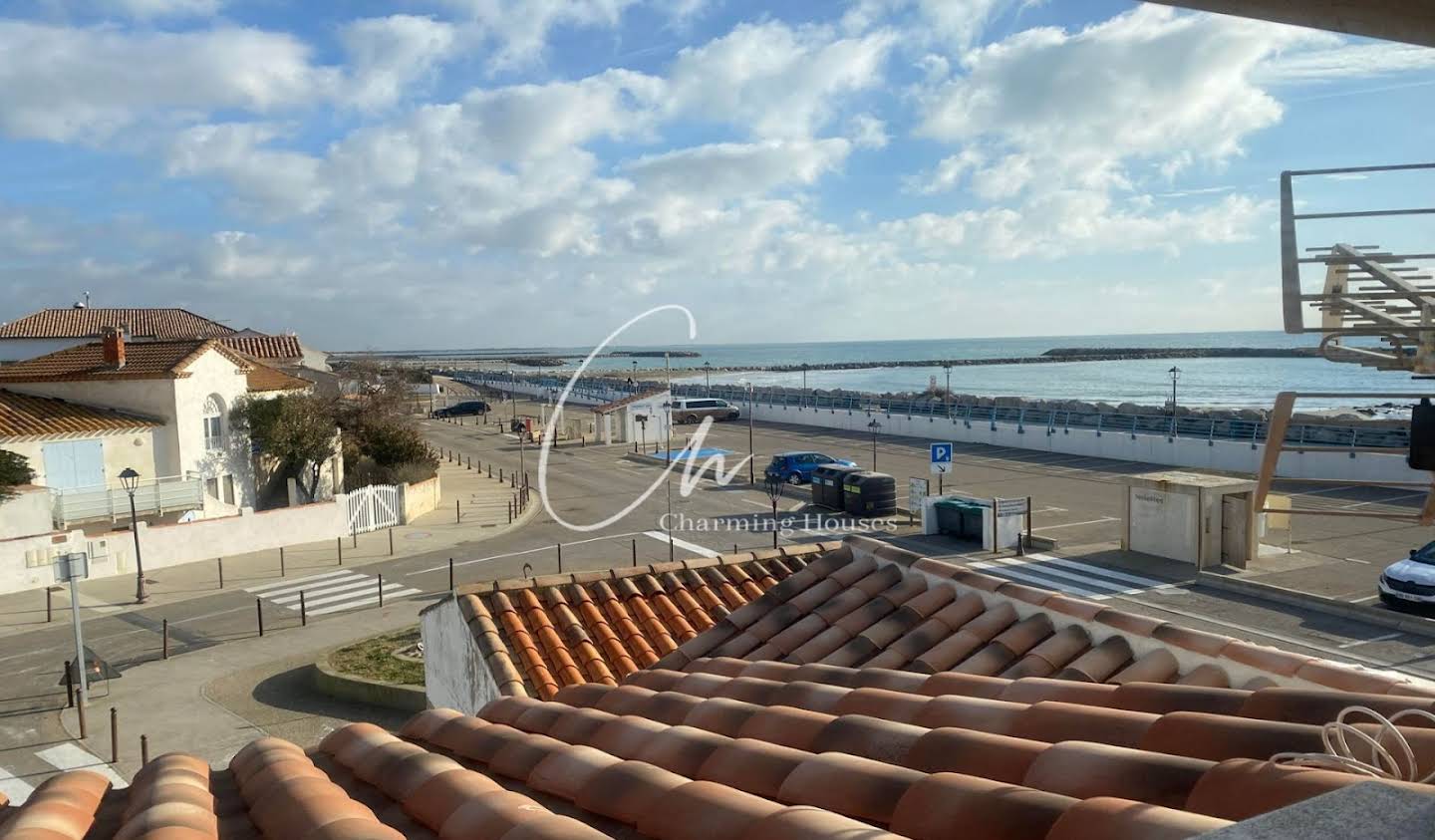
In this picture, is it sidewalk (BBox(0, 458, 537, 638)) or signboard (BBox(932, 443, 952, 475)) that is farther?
signboard (BBox(932, 443, 952, 475))

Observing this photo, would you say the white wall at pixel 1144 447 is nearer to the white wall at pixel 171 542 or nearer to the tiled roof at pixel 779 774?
the tiled roof at pixel 779 774

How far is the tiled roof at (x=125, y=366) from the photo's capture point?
1018 inches

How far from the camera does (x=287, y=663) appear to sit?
52.0 ft

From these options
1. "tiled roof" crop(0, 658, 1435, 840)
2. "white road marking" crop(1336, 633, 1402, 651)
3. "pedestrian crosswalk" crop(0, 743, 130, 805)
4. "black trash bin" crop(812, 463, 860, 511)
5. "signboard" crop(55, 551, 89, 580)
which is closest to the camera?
"tiled roof" crop(0, 658, 1435, 840)

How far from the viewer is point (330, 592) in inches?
803

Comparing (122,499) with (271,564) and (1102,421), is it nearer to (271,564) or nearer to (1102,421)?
(271,564)

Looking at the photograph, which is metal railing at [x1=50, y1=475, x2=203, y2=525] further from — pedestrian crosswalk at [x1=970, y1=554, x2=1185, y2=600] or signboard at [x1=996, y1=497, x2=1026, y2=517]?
signboard at [x1=996, y1=497, x2=1026, y2=517]


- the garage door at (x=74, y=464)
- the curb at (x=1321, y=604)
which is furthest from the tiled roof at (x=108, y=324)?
the curb at (x=1321, y=604)

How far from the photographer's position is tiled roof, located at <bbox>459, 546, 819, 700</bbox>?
900cm

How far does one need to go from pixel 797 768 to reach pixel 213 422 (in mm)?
27826

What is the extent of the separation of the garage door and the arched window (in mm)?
2891

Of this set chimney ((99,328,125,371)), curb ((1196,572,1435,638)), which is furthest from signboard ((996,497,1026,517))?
chimney ((99,328,125,371))

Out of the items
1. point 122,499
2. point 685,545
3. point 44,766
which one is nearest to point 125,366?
point 122,499

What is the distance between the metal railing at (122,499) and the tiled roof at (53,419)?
1553mm
